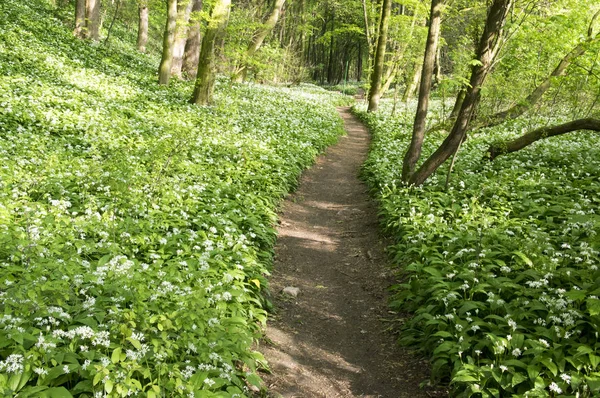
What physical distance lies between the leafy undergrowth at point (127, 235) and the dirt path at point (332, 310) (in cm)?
43

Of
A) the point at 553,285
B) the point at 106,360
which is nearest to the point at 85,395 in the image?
the point at 106,360

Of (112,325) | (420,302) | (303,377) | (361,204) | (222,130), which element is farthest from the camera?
(222,130)

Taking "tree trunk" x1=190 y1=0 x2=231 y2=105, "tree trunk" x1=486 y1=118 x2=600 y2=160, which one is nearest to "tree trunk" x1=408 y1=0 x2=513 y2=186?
"tree trunk" x1=486 y1=118 x2=600 y2=160

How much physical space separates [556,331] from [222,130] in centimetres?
984

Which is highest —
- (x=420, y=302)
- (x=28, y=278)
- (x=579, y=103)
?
(x=579, y=103)

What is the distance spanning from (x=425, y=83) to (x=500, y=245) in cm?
505

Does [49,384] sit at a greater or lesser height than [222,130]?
lesser

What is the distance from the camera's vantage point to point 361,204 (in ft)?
35.1

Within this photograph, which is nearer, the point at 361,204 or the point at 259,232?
the point at 259,232

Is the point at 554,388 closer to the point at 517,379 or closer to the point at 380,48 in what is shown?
the point at 517,379

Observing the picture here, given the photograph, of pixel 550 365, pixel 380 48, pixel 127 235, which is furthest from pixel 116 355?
pixel 380 48

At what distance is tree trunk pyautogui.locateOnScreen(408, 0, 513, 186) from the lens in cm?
870

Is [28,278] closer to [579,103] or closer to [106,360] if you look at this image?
[106,360]

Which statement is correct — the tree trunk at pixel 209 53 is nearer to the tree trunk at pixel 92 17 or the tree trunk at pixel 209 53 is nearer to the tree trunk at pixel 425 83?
the tree trunk at pixel 425 83
